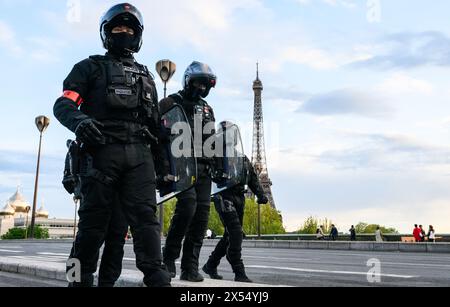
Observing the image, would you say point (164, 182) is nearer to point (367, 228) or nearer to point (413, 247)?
point (413, 247)

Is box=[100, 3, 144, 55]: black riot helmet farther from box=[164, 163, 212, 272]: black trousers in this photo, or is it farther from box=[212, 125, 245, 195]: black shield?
box=[212, 125, 245, 195]: black shield

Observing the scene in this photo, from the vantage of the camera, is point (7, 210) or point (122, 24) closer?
point (122, 24)

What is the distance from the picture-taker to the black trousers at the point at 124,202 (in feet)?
11.9

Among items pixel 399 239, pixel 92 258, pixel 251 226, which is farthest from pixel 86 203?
pixel 251 226

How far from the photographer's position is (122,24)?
3902 mm

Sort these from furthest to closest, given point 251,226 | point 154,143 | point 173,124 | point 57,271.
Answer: point 251,226 < point 57,271 < point 173,124 < point 154,143

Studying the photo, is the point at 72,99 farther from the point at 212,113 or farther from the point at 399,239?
the point at 399,239

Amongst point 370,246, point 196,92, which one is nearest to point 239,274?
point 196,92

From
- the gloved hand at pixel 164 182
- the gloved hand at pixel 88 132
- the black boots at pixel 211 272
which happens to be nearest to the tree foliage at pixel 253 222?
the black boots at pixel 211 272

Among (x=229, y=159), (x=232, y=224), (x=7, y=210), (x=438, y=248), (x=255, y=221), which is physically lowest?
(x=438, y=248)

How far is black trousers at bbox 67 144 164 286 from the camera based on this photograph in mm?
3632

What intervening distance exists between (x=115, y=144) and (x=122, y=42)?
0.81 m
